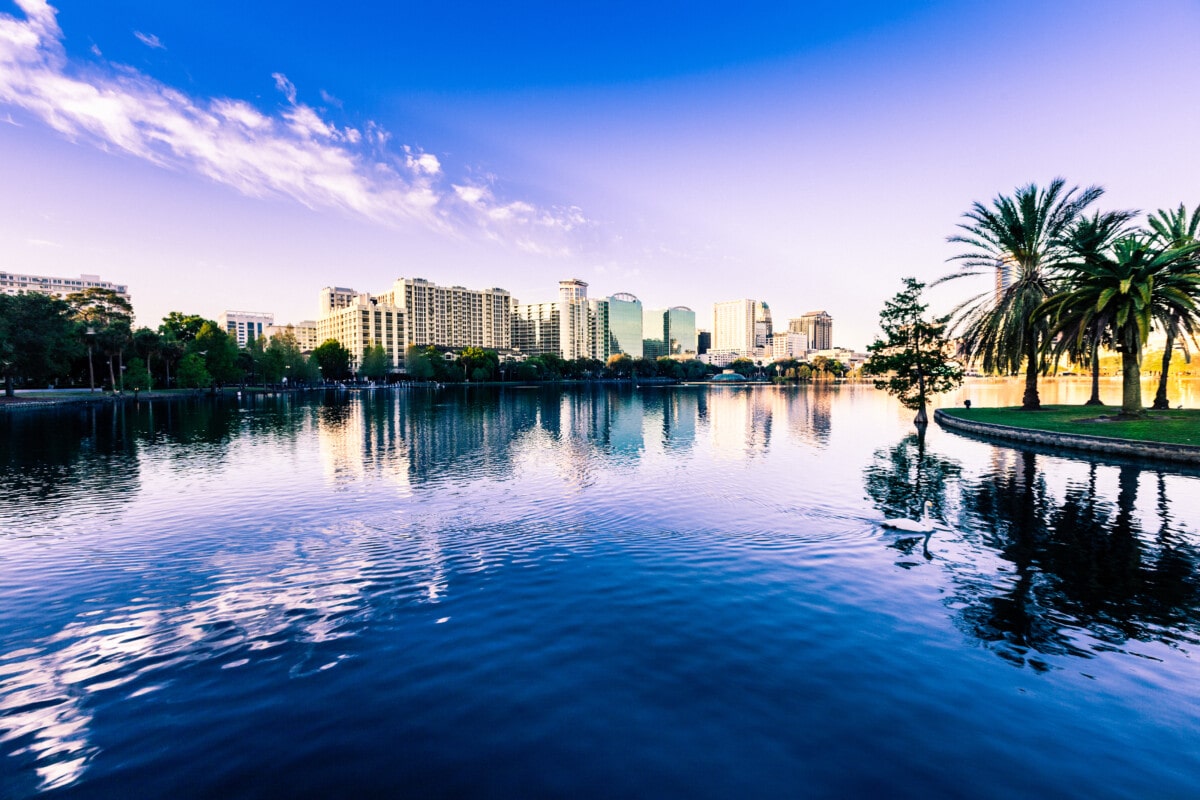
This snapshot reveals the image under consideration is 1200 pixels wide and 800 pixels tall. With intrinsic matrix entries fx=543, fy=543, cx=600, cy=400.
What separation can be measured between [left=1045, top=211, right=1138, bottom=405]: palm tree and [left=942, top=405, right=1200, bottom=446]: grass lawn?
462 centimetres

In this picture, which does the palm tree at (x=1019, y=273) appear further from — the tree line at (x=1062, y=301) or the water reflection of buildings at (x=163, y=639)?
the water reflection of buildings at (x=163, y=639)

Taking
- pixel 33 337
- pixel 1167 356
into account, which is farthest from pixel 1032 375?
pixel 33 337

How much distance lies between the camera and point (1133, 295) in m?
34.3

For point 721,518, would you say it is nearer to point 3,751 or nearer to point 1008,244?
point 3,751

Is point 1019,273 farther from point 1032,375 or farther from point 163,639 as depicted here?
point 163,639

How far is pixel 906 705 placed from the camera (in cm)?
866

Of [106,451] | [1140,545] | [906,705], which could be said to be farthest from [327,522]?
[106,451]

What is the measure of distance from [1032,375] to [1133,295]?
55.4 feet

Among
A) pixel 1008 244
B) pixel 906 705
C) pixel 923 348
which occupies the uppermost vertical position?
pixel 1008 244

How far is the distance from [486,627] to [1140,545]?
19.2 m

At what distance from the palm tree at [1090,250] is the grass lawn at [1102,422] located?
182 inches

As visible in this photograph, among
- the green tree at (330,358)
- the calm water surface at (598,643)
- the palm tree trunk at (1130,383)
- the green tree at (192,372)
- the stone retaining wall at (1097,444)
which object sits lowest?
the calm water surface at (598,643)

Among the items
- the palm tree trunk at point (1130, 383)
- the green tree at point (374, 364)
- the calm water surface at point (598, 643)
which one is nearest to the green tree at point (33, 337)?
the calm water surface at point (598, 643)

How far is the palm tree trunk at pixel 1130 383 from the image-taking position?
36281 mm
